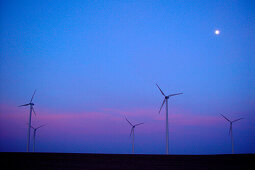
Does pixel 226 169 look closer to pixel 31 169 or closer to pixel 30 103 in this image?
pixel 31 169

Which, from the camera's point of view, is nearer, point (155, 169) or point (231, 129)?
point (155, 169)

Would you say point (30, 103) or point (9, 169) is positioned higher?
point (30, 103)

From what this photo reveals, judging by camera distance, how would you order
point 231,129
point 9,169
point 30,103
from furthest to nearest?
point 231,129 < point 30,103 < point 9,169

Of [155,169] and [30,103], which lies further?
[30,103]

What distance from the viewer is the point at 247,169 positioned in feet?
69.8

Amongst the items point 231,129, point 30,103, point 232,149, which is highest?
point 30,103

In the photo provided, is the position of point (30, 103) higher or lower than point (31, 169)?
higher

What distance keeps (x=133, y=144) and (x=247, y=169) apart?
6541 centimetres

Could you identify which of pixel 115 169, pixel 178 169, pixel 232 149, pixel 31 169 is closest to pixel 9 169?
pixel 31 169

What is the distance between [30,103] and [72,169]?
60.2 meters

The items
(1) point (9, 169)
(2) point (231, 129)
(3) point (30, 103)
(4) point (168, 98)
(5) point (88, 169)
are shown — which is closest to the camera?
(1) point (9, 169)

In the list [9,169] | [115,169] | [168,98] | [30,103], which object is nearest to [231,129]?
[168,98]

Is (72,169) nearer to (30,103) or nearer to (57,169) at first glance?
(57,169)

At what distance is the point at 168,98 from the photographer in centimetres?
6328
